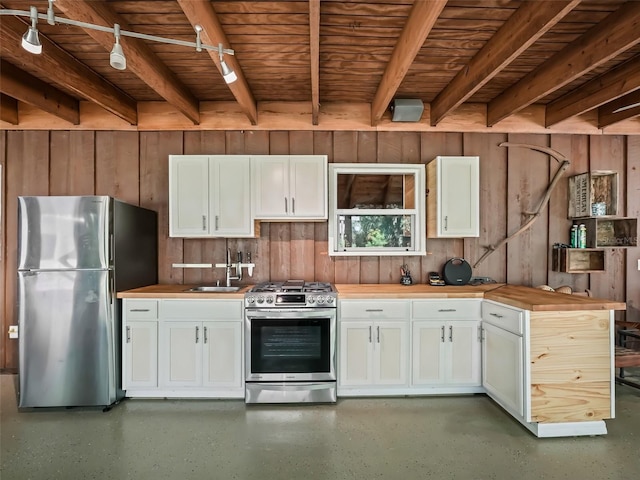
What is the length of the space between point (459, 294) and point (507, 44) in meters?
1.85

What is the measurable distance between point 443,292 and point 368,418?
1181 millimetres

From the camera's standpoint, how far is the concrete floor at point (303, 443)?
6.54ft

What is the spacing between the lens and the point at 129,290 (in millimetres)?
2859

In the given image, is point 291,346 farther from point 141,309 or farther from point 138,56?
point 138,56

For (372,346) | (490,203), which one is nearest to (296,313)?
(372,346)

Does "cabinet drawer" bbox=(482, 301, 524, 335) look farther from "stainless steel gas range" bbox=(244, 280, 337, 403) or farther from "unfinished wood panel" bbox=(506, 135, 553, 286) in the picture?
"stainless steel gas range" bbox=(244, 280, 337, 403)

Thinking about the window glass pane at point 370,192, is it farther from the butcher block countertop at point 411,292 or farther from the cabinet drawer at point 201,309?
the cabinet drawer at point 201,309

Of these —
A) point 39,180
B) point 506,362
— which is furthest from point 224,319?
point 39,180

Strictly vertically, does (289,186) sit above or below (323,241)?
above

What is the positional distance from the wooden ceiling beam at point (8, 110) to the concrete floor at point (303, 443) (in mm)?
2574

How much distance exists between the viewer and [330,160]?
11.3ft

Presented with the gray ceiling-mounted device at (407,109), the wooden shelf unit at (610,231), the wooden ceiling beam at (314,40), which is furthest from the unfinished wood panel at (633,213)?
the wooden ceiling beam at (314,40)

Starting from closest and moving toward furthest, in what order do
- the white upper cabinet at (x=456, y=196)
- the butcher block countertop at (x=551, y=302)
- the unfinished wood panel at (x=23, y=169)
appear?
the butcher block countertop at (x=551, y=302)
the white upper cabinet at (x=456, y=196)
the unfinished wood panel at (x=23, y=169)

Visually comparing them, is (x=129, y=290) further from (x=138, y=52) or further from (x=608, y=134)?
(x=608, y=134)
